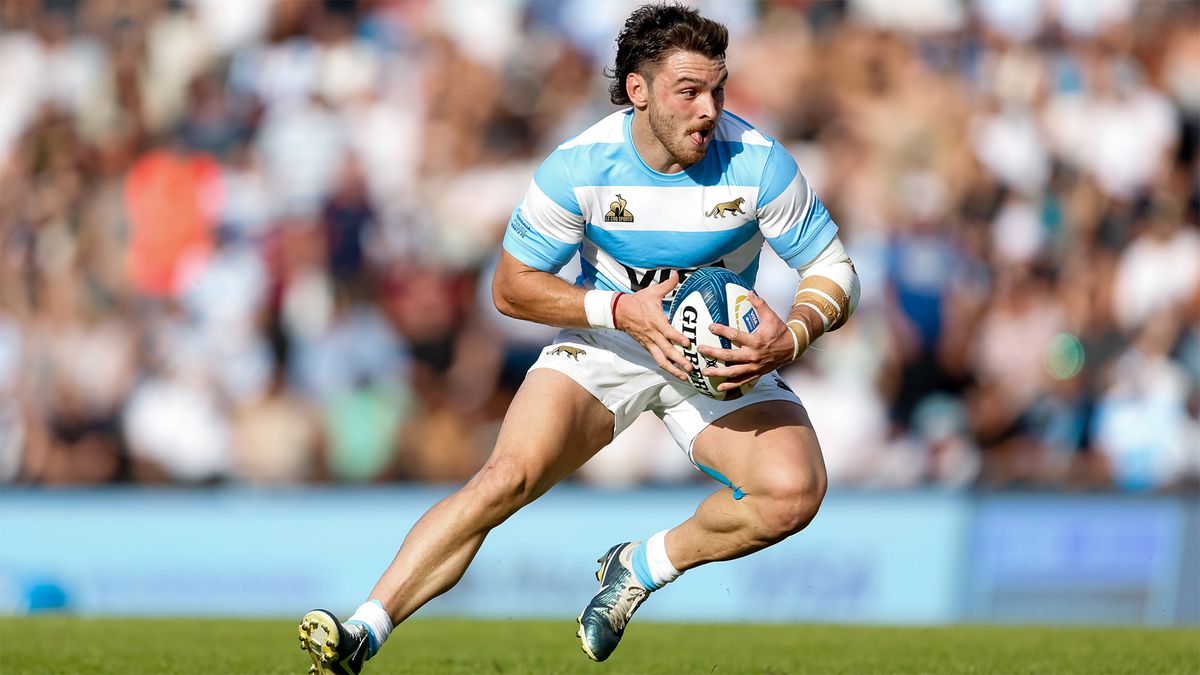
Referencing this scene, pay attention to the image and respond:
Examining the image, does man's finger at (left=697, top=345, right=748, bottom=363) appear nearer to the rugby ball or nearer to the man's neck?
the rugby ball

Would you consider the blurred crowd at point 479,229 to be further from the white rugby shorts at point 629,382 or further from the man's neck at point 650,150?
the man's neck at point 650,150

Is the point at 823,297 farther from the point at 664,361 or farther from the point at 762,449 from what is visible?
the point at 664,361

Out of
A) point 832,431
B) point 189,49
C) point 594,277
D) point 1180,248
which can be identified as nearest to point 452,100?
point 189,49

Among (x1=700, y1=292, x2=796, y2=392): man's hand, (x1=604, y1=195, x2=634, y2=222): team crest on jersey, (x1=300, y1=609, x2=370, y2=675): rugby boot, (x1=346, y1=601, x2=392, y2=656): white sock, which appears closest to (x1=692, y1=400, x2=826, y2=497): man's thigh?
(x1=700, y1=292, x2=796, y2=392): man's hand

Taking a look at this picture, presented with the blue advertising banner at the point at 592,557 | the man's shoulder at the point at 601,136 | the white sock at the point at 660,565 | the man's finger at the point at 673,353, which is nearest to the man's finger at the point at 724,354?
the man's finger at the point at 673,353

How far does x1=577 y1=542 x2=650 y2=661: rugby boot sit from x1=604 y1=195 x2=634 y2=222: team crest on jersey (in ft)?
4.67

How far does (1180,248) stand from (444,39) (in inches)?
272

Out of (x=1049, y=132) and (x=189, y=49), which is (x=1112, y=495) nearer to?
(x=1049, y=132)

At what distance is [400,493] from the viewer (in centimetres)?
1230

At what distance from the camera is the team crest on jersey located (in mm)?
6488

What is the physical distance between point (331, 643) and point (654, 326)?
1.65 meters

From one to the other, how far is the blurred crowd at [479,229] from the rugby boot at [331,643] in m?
6.91

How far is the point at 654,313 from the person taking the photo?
613 centimetres

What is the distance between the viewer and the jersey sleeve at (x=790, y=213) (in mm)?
6422
